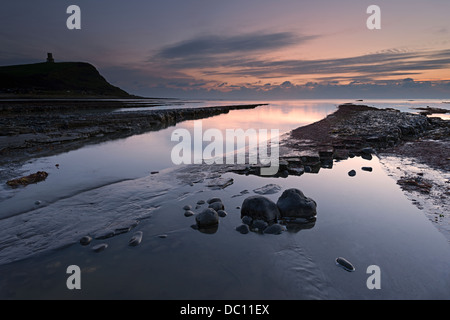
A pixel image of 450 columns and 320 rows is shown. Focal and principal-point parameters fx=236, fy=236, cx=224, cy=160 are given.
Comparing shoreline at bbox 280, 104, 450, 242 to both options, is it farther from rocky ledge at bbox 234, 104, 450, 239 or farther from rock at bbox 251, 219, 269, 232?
rock at bbox 251, 219, 269, 232

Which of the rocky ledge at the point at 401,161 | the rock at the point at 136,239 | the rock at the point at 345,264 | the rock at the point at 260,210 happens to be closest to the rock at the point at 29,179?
the rock at the point at 136,239

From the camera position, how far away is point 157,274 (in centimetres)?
378

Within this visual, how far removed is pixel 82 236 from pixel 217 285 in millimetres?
3047

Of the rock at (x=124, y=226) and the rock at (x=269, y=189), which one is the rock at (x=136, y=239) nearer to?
the rock at (x=124, y=226)

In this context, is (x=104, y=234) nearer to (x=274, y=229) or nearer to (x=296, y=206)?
(x=274, y=229)

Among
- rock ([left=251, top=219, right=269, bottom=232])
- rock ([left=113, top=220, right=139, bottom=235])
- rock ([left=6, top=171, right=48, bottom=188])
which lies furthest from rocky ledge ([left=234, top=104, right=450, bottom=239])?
rock ([left=6, top=171, right=48, bottom=188])

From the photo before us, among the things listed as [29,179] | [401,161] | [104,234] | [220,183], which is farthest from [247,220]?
[401,161]

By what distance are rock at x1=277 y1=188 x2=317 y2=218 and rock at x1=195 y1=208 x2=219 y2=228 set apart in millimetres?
1643

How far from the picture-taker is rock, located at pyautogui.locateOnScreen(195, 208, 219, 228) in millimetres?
5301

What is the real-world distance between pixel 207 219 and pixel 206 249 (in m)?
0.93

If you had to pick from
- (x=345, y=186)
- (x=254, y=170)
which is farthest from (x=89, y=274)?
(x=345, y=186)

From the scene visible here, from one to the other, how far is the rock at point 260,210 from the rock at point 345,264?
172 centimetres

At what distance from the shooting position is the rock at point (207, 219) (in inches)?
209
